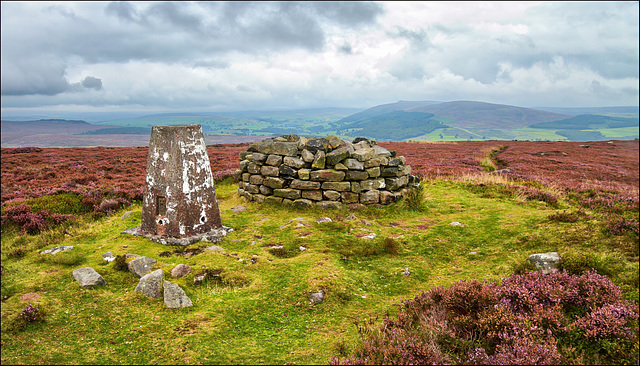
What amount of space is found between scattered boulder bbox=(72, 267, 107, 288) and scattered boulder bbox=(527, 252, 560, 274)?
742cm

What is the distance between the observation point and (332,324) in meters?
4.39

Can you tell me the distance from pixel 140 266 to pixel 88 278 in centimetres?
80

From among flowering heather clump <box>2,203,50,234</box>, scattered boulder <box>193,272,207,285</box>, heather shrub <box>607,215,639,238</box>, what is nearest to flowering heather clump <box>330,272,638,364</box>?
heather shrub <box>607,215,639,238</box>

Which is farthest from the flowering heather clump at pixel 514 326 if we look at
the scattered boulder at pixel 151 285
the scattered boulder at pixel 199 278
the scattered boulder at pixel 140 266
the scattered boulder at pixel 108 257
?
the scattered boulder at pixel 108 257

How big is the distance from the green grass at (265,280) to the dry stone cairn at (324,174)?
1335mm

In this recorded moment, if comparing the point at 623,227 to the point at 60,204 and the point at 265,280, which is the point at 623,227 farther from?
the point at 60,204

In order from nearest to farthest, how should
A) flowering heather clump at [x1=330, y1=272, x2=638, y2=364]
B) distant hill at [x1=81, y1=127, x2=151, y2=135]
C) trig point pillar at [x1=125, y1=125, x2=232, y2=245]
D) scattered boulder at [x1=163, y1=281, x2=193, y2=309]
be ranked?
1. flowering heather clump at [x1=330, y1=272, x2=638, y2=364]
2. scattered boulder at [x1=163, y1=281, x2=193, y2=309]
3. trig point pillar at [x1=125, y1=125, x2=232, y2=245]
4. distant hill at [x1=81, y1=127, x2=151, y2=135]

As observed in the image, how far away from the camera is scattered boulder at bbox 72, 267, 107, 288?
5227 millimetres

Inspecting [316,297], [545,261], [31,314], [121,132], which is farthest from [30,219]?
[121,132]

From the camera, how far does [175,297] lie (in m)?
4.85

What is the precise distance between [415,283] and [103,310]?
16.5 ft

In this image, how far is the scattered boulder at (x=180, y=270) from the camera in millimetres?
5762

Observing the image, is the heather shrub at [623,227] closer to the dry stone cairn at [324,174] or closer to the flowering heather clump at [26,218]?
the dry stone cairn at [324,174]

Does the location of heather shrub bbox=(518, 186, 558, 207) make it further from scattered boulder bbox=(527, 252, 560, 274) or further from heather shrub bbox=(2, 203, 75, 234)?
heather shrub bbox=(2, 203, 75, 234)
